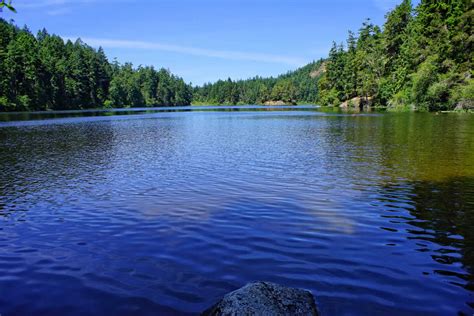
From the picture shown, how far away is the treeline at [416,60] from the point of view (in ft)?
217

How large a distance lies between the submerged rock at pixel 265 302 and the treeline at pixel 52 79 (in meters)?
121

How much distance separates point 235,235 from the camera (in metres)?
10.2

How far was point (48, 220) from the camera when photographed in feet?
39.8

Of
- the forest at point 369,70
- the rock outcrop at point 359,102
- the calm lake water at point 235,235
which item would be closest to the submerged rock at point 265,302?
the calm lake water at point 235,235

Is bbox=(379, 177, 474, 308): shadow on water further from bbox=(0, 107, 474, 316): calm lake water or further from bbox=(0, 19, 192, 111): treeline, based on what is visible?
bbox=(0, 19, 192, 111): treeline

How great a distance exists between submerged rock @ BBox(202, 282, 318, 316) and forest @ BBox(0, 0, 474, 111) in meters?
67.6

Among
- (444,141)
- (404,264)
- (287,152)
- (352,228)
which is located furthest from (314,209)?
(444,141)

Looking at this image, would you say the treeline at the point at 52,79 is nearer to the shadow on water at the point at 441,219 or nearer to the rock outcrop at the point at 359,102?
the rock outcrop at the point at 359,102

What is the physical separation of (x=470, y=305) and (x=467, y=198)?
8277 mm

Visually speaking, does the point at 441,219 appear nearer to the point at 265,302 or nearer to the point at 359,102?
the point at 265,302

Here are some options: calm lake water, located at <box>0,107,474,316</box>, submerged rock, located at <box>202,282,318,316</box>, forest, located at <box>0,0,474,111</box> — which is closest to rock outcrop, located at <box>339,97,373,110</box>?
forest, located at <box>0,0,474,111</box>

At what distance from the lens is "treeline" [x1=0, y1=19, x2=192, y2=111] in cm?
11144

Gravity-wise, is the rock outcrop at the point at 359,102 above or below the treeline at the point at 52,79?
below

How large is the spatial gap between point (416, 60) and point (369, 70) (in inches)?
1158
